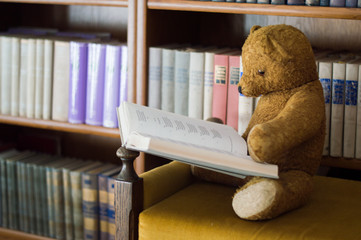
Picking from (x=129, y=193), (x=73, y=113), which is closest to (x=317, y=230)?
(x=129, y=193)

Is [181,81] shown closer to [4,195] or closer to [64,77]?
[64,77]

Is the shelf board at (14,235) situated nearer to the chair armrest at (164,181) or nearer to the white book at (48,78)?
the white book at (48,78)

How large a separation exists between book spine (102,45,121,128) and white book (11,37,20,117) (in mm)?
320

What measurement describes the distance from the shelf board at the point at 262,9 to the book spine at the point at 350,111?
140mm

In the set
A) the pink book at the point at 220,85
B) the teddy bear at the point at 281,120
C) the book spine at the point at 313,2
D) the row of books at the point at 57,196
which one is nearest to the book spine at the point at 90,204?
the row of books at the point at 57,196

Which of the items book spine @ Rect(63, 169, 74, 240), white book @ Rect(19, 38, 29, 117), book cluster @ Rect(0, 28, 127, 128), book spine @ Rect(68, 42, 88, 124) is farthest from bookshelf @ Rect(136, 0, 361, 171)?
white book @ Rect(19, 38, 29, 117)

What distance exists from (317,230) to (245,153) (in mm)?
191

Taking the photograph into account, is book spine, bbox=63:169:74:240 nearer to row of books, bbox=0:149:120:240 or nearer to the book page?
row of books, bbox=0:149:120:240

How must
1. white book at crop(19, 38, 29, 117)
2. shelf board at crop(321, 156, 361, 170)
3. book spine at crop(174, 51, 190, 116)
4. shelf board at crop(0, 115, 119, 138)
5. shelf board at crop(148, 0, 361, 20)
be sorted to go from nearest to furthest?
shelf board at crop(148, 0, 361, 20)
shelf board at crop(321, 156, 361, 170)
book spine at crop(174, 51, 190, 116)
shelf board at crop(0, 115, 119, 138)
white book at crop(19, 38, 29, 117)

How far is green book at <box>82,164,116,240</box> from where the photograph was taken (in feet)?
5.16

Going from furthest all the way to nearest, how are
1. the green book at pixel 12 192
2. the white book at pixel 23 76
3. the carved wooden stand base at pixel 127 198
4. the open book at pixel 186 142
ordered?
the green book at pixel 12 192 < the white book at pixel 23 76 < the carved wooden stand base at pixel 127 198 < the open book at pixel 186 142

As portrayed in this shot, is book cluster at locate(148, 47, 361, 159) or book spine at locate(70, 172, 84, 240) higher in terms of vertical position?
book cluster at locate(148, 47, 361, 159)

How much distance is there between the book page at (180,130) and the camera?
0.92m

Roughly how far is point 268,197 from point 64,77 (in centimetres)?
85
